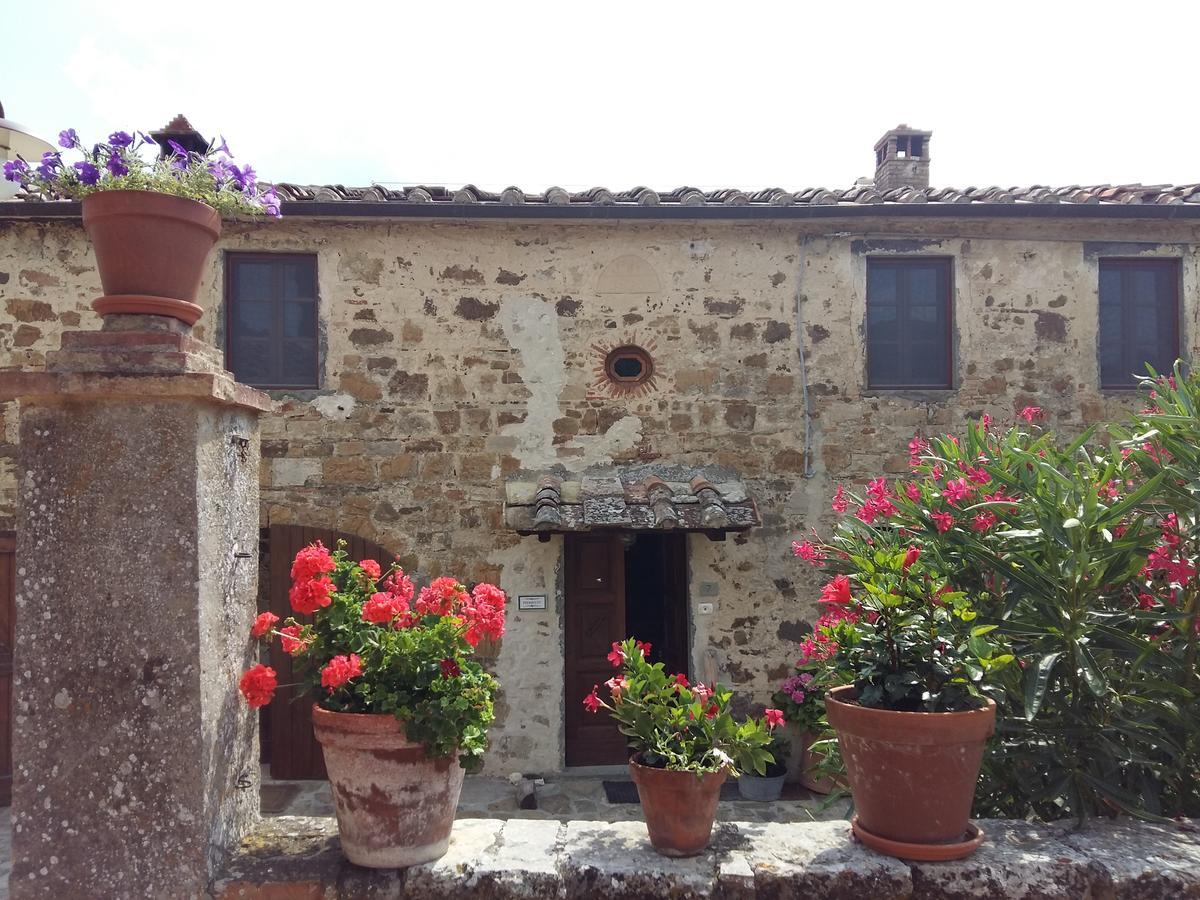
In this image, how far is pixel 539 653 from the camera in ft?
21.0

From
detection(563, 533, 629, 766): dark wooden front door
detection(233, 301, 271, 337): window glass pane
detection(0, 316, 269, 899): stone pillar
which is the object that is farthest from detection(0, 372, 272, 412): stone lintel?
detection(563, 533, 629, 766): dark wooden front door

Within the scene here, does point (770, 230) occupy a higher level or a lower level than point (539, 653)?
higher

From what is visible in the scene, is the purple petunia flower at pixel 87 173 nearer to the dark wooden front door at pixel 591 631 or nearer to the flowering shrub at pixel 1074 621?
the flowering shrub at pixel 1074 621

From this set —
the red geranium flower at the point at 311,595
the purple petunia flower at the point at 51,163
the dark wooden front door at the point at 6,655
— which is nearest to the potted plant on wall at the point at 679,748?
the red geranium flower at the point at 311,595

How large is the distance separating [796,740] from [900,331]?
345cm

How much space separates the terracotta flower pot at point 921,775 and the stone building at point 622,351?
12.8 ft

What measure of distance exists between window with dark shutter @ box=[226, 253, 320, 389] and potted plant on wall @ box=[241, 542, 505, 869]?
14.3 feet

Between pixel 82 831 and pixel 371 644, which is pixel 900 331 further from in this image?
pixel 82 831

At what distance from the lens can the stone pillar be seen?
6.89ft

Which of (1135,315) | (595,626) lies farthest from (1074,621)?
(1135,315)

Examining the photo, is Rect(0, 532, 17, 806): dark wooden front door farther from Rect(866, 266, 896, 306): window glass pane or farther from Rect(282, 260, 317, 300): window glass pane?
Rect(866, 266, 896, 306): window glass pane

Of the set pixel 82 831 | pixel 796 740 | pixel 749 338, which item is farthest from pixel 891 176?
pixel 82 831

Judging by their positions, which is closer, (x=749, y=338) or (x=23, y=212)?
(x=23, y=212)

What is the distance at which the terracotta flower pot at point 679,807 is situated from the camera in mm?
2287
